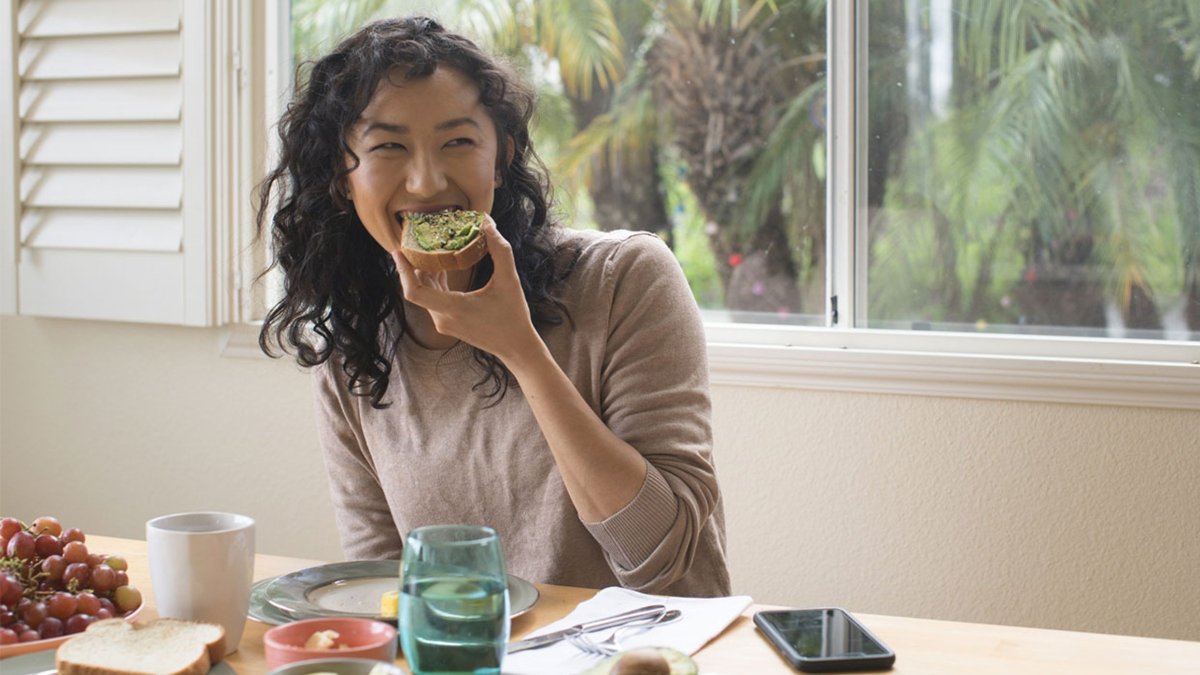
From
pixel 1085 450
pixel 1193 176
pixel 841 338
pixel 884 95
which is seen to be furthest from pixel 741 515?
pixel 1193 176

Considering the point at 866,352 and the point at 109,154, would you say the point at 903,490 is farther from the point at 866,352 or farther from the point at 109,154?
the point at 109,154

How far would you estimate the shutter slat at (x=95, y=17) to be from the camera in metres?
2.88

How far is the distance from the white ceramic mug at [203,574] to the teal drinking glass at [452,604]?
0.96 ft

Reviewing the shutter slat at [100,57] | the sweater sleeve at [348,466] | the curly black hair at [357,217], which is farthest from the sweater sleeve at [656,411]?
the shutter slat at [100,57]

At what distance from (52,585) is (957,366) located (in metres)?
1.68

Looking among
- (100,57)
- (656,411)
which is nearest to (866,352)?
(656,411)

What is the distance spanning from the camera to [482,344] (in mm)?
1585

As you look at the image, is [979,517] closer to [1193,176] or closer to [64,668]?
[1193,176]

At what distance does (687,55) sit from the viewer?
8.88 ft

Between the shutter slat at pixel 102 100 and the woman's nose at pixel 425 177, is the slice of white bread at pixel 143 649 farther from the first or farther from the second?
the shutter slat at pixel 102 100

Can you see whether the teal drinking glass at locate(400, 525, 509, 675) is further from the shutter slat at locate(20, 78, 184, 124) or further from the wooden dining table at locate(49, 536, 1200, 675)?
the shutter slat at locate(20, 78, 184, 124)

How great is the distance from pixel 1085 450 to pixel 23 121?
2472mm

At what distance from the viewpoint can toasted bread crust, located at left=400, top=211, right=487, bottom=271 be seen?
160 centimetres

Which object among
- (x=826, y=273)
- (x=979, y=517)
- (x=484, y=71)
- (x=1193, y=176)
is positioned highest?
(x=484, y=71)
